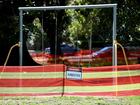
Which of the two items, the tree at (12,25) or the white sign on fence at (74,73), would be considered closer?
the white sign on fence at (74,73)

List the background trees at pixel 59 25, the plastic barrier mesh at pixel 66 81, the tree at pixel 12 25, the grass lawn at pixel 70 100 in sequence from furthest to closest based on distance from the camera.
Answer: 1. the background trees at pixel 59 25
2. the tree at pixel 12 25
3. the plastic barrier mesh at pixel 66 81
4. the grass lawn at pixel 70 100

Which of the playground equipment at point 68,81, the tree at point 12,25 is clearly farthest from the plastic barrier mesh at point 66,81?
the tree at point 12,25

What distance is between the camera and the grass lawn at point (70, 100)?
12.1 meters

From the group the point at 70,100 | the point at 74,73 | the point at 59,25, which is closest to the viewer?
the point at 70,100

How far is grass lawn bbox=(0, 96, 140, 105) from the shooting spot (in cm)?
1212

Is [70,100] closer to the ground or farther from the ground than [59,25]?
closer to the ground

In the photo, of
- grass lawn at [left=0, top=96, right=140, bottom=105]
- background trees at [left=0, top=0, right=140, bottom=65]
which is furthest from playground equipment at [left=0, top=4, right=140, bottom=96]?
background trees at [left=0, top=0, right=140, bottom=65]

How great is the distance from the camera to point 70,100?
12617mm

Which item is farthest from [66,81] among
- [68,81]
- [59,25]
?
[59,25]

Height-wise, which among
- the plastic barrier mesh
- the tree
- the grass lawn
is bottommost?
the grass lawn

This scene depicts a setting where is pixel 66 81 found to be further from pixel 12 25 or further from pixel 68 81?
pixel 12 25

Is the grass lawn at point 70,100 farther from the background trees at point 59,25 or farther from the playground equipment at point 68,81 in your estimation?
the background trees at point 59,25

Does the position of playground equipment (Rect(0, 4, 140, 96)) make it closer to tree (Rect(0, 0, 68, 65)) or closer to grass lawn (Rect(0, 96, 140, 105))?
grass lawn (Rect(0, 96, 140, 105))

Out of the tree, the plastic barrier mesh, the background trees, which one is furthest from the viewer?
the background trees
